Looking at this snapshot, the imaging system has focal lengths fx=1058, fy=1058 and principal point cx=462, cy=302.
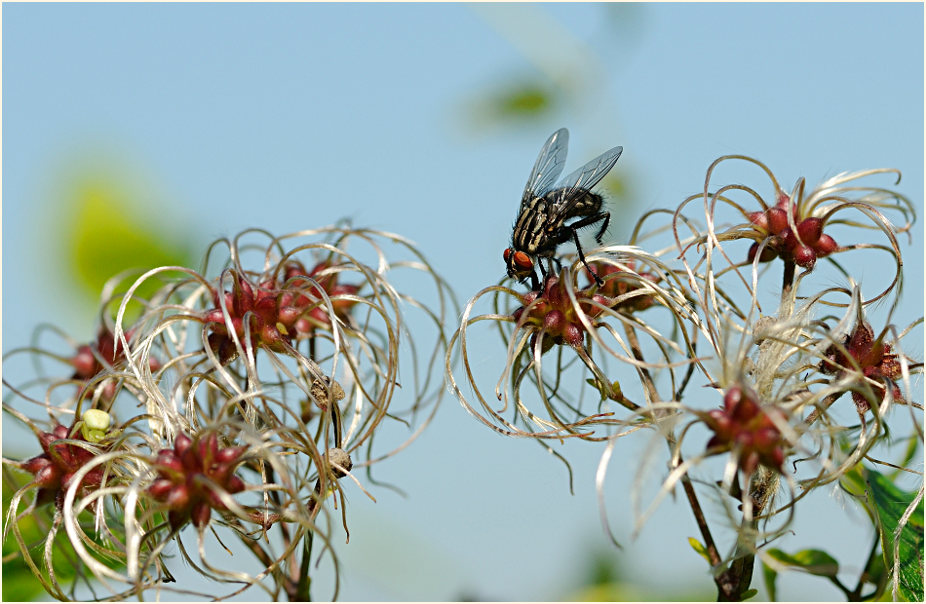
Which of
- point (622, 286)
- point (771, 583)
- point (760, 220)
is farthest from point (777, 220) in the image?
point (771, 583)

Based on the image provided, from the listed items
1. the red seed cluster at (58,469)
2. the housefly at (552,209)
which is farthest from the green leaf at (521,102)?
the red seed cluster at (58,469)

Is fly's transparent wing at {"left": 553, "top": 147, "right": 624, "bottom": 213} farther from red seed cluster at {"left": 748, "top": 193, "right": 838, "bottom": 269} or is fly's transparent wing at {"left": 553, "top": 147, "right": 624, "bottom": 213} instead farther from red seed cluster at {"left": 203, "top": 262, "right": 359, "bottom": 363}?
red seed cluster at {"left": 203, "top": 262, "right": 359, "bottom": 363}

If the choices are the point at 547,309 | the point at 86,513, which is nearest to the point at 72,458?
the point at 86,513

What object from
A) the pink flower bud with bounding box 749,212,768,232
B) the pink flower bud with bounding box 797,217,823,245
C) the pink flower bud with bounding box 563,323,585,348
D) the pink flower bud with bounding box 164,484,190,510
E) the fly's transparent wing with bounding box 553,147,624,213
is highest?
the fly's transparent wing with bounding box 553,147,624,213

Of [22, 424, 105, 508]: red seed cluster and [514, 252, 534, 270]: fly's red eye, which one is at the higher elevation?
[514, 252, 534, 270]: fly's red eye

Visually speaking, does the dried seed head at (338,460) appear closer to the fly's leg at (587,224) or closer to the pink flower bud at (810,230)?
the fly's leg at (587,224)

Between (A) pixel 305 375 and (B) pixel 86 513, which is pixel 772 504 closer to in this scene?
(A) pixel 305 375

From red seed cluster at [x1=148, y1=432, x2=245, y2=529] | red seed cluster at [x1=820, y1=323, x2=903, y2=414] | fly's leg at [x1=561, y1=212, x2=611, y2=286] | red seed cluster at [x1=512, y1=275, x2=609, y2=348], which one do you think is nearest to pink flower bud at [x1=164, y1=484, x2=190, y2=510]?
red seed cluster at [x1=148, y1=432, x2=245, y2=529]

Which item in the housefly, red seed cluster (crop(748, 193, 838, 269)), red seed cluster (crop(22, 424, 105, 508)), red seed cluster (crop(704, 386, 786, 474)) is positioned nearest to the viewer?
red seed cluster (crop(704, 386, 786, 474))

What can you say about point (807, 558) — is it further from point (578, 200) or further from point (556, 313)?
point (578, 200)
